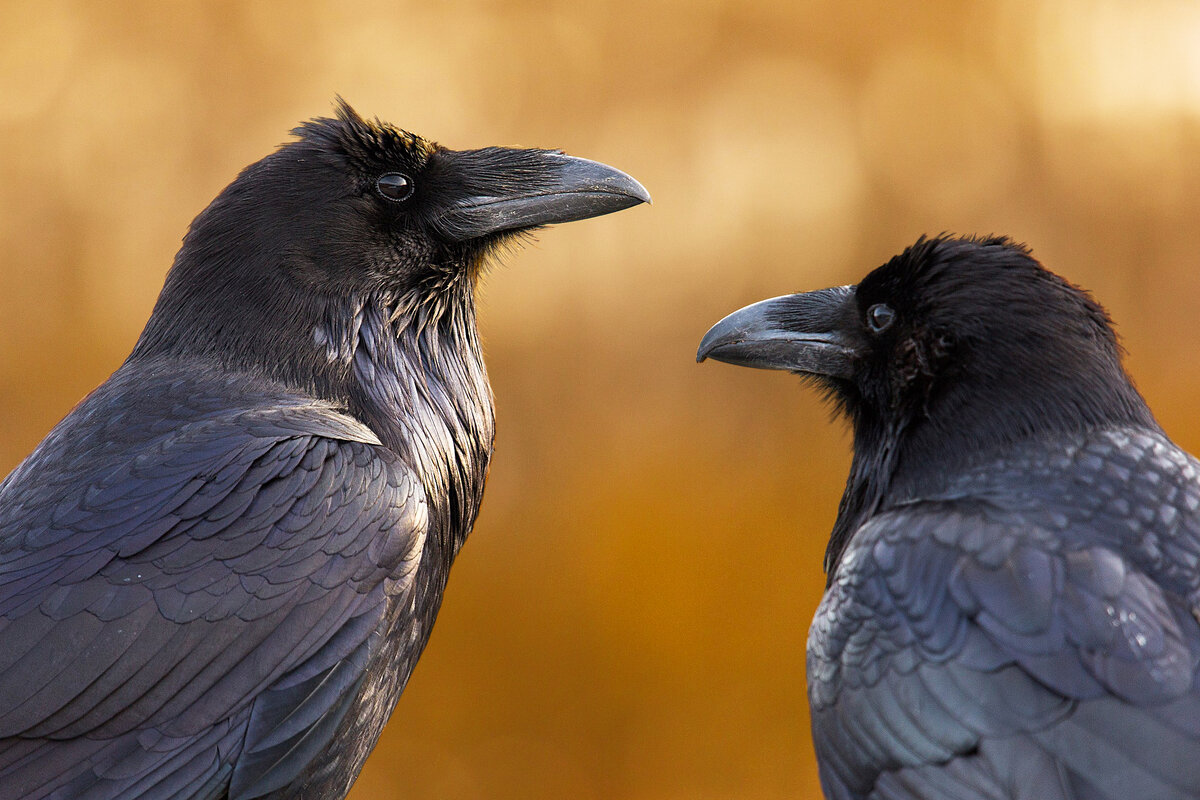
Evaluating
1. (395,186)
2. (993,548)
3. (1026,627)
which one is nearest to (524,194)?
(395,186)

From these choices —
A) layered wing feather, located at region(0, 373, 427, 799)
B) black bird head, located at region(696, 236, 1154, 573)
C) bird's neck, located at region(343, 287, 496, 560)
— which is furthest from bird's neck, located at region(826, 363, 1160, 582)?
layered wing feather, located at region(0, 373, 427, 799)

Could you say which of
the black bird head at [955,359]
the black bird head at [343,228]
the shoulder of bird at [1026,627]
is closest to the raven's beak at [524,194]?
the black bird head at [343,228]

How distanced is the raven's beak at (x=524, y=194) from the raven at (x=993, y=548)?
51cm

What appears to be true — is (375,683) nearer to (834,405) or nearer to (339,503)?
(339,503)

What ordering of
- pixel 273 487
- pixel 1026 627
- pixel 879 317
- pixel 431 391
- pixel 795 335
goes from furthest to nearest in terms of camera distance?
pixel 431 391
pixel 795 335
pixel 879 317
pixel 273 487
pixel 1026 627

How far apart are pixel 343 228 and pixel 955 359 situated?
146 cm

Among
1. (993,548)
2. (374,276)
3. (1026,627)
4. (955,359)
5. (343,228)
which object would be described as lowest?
(1026,627)

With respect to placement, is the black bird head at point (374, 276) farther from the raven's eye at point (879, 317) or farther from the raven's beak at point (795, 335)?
the raven's eye at point (879, 317)

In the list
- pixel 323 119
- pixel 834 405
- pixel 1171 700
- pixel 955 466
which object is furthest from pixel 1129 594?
pixel 323 119

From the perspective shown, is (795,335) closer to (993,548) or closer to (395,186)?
(993,548)

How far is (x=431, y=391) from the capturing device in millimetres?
3127

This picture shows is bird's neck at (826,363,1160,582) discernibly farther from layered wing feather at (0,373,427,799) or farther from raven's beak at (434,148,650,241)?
layered wing feather at (0,373,427,799)

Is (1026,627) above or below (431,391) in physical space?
below

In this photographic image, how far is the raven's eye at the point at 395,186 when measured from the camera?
3123 millimetres
